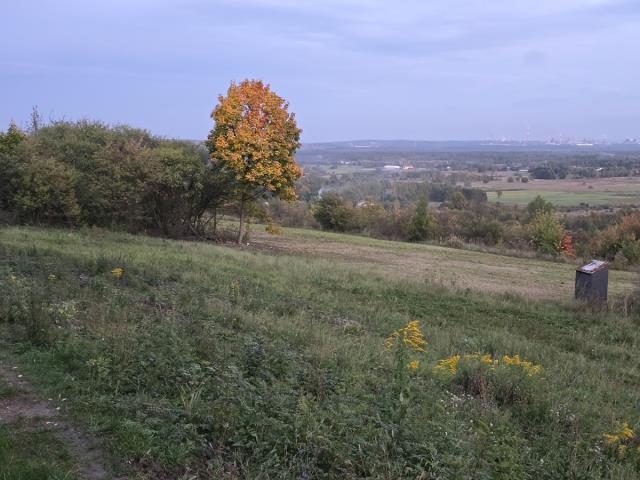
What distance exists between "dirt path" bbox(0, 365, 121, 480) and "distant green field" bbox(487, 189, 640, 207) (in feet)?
292

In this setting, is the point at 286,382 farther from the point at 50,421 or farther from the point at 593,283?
the point at 593,283

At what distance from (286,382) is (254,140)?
19.0m

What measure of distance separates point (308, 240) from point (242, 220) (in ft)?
29.3

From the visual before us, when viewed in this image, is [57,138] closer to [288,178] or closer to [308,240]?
[288,178]

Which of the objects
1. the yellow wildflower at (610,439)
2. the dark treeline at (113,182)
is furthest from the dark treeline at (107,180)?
the yellow wildflower at (610,439)

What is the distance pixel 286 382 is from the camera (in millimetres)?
5727

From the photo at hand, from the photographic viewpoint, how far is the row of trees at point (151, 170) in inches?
743

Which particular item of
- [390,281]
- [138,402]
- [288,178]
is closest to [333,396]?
[138,402]

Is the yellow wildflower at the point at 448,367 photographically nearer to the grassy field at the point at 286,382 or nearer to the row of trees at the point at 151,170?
the grassy field at the point at 286,382

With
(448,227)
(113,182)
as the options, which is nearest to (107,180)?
(113,182)

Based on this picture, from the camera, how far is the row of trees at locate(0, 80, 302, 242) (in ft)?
61.9

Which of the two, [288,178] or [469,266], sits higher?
[288,178]

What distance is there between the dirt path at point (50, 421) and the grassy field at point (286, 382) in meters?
0.08

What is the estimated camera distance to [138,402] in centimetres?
481
